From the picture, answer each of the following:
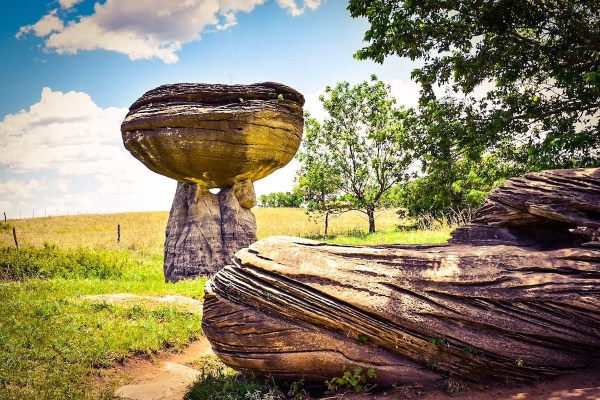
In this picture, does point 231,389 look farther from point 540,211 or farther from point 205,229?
point 205,229

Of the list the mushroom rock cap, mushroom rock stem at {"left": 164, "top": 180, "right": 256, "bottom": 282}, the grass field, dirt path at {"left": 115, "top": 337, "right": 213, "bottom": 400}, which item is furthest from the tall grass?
dirt path at {"left": 115, "top": 337, "right": 213, "bottom": 400}

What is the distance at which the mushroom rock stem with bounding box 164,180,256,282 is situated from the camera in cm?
1494

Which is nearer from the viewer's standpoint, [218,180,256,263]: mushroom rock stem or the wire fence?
[218,180,256,263]: mushroom rock stem

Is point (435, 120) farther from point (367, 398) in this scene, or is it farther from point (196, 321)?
point (367, 398)

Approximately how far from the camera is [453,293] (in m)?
5.22

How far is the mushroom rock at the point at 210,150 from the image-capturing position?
44.5ft

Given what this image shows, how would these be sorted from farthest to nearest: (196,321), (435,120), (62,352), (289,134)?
1. (289,134)
2. (435,120)
3. (196,321)
4. (62,352)

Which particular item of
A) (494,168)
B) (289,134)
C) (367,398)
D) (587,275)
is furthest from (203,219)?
(587,275)

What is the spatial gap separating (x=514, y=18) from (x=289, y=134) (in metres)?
7.61

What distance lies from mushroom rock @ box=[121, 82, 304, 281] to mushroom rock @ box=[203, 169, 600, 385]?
8.21 meters

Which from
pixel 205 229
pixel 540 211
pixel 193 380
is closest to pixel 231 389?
pixel 193 380

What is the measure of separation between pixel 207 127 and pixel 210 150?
75 centimetres

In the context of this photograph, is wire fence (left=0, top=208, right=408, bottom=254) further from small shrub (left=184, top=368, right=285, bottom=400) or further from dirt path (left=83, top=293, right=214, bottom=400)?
small shrub (left=184, top=368, right=285, bottom=400)

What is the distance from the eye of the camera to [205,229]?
594 inches
